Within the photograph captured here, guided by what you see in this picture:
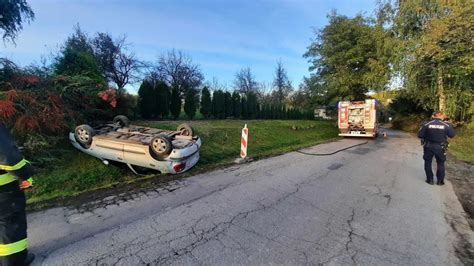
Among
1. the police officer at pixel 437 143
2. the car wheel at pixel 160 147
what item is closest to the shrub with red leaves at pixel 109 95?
the car wheel at pixel 160 147

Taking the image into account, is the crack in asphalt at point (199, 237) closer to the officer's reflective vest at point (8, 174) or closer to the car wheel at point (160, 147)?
the officer's reflective vest at point (8, 174)

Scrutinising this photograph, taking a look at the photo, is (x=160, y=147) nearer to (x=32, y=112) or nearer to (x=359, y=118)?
(x=32, y=112)

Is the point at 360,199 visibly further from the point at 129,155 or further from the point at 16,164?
the point at 16,164

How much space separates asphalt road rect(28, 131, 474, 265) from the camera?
3.28m

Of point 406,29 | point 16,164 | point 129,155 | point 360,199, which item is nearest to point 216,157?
point 129,155

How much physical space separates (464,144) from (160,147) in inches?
721

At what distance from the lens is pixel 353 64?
25.5 meters

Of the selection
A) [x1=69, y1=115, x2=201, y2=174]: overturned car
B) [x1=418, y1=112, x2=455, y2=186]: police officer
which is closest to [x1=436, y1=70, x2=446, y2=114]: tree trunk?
[x1=418, y1=112, x2=455, y2=186]: police officer

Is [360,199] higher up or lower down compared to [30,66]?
lower down

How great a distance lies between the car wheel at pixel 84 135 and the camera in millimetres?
6684

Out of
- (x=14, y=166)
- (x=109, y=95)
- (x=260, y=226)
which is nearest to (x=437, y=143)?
(x=260, y=226)

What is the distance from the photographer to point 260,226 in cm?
406

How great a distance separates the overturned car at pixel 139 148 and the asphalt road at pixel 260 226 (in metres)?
0.55

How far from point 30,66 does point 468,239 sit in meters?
10.7
